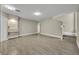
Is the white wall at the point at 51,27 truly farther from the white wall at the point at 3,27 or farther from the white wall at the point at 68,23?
the white wall at the point at 3,27

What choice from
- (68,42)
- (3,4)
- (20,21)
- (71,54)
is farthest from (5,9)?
(71,54)

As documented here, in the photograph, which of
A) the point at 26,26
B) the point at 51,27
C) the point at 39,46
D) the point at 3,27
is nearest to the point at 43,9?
the point at 51,27

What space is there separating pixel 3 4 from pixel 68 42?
5.84 feet

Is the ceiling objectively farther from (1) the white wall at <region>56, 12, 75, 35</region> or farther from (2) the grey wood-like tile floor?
(2) the grey wood-like tile floor

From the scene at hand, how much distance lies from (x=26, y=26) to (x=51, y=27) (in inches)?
26.4

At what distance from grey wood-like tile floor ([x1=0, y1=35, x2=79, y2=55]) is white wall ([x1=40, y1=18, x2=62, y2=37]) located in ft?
0.45

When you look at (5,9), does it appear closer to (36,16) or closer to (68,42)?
(36,16)

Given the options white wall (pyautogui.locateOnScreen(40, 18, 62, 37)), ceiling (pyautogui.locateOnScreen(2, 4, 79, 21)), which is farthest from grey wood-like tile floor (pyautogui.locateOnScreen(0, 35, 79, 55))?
ceiling (pyautogui.locateOnScreen(2, 4, 79, 21))

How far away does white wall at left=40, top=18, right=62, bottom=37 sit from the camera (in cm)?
199

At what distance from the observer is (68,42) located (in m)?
1.98

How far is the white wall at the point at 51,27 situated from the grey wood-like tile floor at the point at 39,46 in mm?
136

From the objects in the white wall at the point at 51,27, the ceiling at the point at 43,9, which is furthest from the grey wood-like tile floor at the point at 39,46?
the ceiling at the point at 43,9

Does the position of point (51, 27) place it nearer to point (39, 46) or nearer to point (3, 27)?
point (39, 46)

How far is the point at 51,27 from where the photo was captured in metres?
2.05
